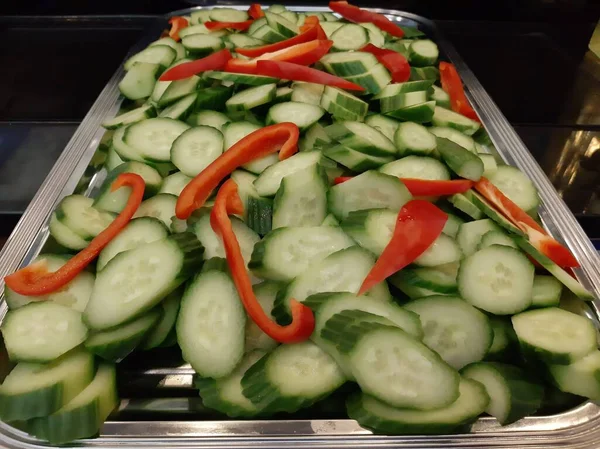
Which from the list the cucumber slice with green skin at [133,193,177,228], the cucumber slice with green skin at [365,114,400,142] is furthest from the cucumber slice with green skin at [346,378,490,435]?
the cucumber slice with green skin at [365,114,400,142]

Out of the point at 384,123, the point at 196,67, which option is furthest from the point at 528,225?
the point at 196,67

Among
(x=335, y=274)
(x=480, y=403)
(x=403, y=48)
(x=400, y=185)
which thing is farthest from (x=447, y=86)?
(x=480, y=403)

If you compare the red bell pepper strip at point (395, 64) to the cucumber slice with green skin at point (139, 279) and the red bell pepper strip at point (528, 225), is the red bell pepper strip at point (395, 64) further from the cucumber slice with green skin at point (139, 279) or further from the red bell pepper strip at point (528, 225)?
the cucumber slice with green skin at point (139, 279)

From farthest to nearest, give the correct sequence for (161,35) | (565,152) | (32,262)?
(161,35) → (565,152) → (32,262)

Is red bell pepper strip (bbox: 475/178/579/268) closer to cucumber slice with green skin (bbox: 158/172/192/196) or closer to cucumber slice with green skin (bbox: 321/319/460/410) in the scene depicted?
cucumber slice with green skin (bbox: 321/319/460/410)

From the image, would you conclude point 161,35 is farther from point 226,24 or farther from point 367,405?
point 367,405

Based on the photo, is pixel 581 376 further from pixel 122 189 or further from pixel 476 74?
pixel 476 74

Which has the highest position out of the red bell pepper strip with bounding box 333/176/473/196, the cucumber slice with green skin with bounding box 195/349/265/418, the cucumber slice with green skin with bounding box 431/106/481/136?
the red bell pepper strip with bounding box 333/176/473/196
